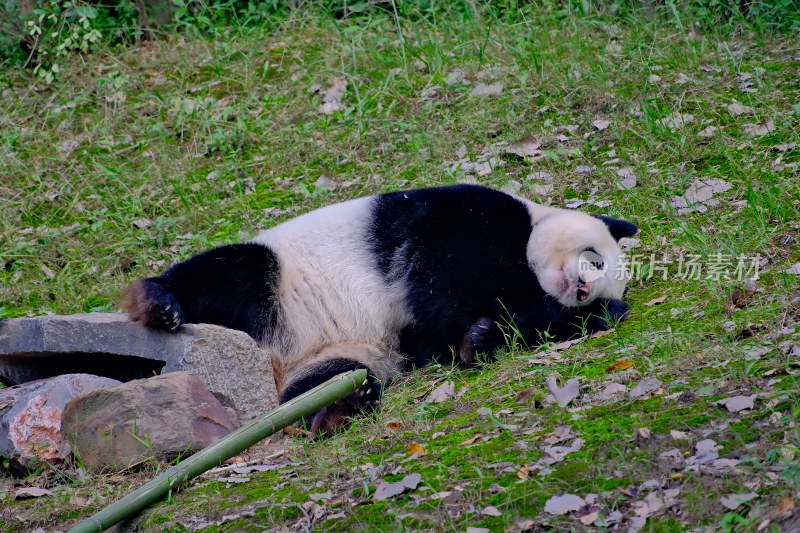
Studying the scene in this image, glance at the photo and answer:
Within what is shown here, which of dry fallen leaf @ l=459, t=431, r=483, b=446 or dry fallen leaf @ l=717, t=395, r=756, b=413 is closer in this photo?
dry fallen leaf @ l=717, t=395, r=756, b=413

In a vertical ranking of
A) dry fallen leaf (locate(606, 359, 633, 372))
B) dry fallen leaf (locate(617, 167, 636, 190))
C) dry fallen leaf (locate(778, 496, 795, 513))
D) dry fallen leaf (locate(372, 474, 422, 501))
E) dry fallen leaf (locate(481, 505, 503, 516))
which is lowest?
dry fallen leaf (locate(372, 474, 422, 501))

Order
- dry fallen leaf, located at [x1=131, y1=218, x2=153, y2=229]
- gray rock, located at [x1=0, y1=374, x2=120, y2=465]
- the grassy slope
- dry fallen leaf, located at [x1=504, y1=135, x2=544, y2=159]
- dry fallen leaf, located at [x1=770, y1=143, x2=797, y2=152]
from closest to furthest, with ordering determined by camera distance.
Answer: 1. the grassy slope
2. gray rock, located at [x1=0, y1=374, x2=120, y2=465]
3. dry fallen leaf, located at [x1=770, y1=143, x2=797, y2=152]
4. dry fallen leaf, located at [x1=504, y1=135, x2=544, y2=159]
5. dry fallen leaf, located at [x1=131, y1=218, x2=153, y2=229]

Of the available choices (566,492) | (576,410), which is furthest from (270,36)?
(566,492)

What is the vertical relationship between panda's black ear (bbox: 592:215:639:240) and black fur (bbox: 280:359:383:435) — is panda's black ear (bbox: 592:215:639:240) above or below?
above

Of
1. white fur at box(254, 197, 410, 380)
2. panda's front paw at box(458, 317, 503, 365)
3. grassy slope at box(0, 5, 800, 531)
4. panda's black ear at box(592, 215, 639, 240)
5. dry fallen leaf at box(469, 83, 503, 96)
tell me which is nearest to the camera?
grassy slope at box(0, 5, 800, 531)

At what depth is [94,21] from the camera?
393 inches

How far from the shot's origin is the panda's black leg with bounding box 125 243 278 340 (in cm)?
475

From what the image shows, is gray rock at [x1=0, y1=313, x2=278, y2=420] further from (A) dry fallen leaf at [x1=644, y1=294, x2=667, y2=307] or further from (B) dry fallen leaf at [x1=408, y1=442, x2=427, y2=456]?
(A) dry fallen leaf at [x1=644, y1=294, x2=667, y2=307]

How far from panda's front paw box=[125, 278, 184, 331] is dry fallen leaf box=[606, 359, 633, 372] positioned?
229 cm

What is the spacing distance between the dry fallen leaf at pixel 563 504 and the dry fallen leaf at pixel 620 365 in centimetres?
125

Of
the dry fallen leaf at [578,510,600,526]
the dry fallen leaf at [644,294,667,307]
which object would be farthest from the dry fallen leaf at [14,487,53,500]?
the dry fallen leaf at [644,294,667,307]

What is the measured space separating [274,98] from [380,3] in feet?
6.89

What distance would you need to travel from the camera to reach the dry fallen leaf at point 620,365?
4.22m

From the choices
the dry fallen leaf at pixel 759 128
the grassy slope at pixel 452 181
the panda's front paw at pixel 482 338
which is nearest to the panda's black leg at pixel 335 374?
the grassy slope at pixel 452 181
